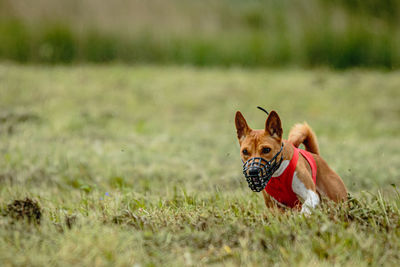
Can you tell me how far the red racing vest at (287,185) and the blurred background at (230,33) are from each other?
30.0ft

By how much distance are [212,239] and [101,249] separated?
0.61m

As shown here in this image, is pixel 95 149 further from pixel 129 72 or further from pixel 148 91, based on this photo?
pixel 129 72

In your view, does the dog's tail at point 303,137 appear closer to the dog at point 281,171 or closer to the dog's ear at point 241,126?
the dog at point 281,171

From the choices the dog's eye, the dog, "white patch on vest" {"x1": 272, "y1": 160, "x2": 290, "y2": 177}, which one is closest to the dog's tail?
the dog

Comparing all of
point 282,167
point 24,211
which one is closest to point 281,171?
point 282,167

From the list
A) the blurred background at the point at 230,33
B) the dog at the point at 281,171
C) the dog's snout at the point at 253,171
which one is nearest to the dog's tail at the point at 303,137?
the dog at the point at 281,171

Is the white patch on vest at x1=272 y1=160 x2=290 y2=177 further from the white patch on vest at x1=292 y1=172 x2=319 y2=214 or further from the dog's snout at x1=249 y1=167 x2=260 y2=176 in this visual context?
the dog's snout at x1=249 y1=167 x2=260 y2=176

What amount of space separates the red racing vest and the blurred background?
30.0 ft

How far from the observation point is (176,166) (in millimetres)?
5227

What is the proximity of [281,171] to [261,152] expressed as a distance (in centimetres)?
22

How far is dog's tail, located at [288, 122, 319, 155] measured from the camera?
3.06 m

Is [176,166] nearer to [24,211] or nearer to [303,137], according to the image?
[303,137]

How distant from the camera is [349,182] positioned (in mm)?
4590

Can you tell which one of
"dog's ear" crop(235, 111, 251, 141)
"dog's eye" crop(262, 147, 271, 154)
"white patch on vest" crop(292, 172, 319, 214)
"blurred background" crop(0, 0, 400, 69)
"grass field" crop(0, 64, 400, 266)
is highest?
"blurred background" crop(0, 0, 400, 69)
